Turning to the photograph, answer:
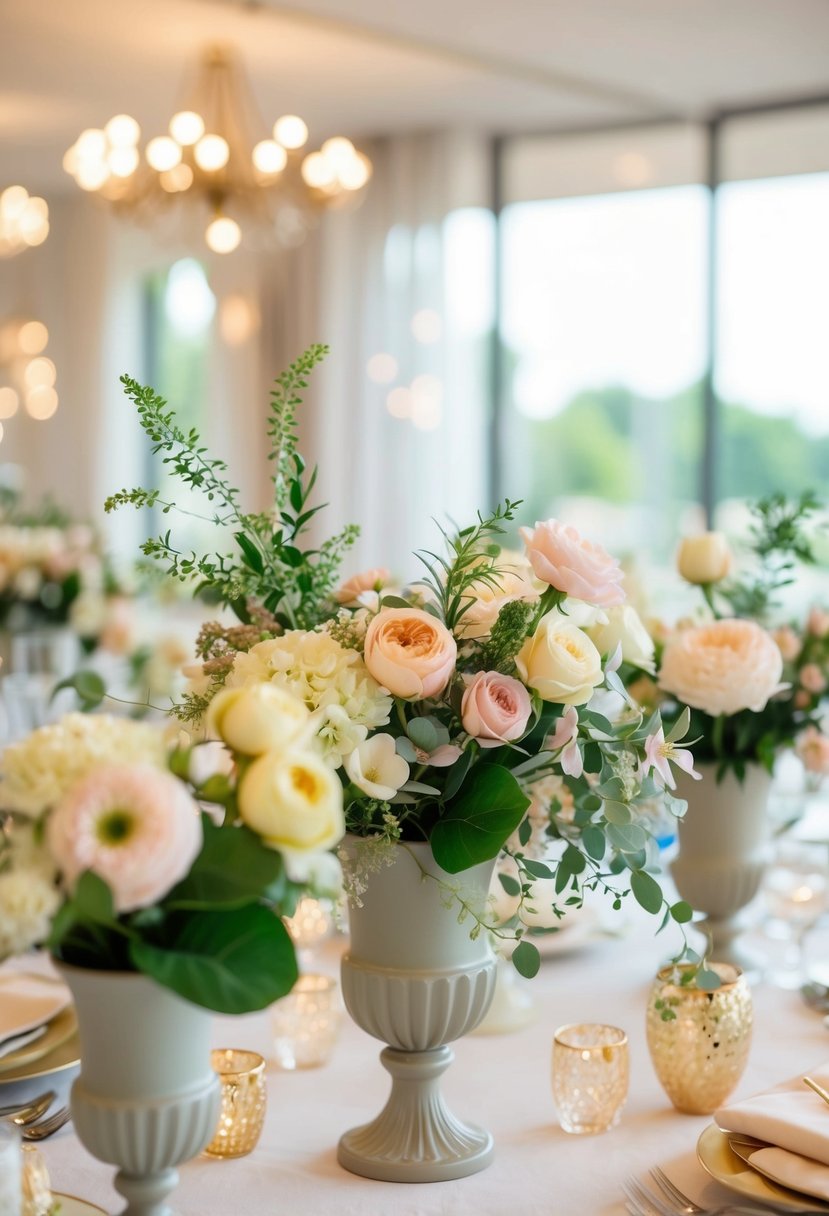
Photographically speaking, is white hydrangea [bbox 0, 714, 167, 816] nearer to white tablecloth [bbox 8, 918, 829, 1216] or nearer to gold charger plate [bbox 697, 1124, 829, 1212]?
white tablecloth [bbox 8, 918, 829, 1216]

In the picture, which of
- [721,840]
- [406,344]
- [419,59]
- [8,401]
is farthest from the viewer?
[8,401]

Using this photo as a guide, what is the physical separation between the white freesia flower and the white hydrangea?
19 cm

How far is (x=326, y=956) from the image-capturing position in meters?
1.64

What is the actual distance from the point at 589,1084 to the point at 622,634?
38cm

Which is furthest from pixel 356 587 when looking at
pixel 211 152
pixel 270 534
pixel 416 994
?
pixel 211 152

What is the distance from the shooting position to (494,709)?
3.28 feet

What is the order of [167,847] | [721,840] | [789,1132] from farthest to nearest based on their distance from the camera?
[721,840]
[789,1132]
[167,847]

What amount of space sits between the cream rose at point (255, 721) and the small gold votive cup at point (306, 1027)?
21.7 inches

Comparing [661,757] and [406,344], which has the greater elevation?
[406,344]

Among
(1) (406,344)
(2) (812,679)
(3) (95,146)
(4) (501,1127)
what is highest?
(3) (95,146)

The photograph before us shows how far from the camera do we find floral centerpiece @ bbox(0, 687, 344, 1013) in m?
0.76

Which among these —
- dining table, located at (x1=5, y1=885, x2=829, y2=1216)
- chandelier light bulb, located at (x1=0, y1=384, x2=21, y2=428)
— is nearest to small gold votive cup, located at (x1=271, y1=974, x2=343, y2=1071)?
dining table, located at (x1=5, y1=885, x2=829, y2=1216)

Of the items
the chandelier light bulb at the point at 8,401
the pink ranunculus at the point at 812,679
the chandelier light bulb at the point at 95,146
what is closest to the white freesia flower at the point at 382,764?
the pink ranunculus at the point at 812,679

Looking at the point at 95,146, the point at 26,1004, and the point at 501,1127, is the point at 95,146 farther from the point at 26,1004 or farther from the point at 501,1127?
the point at 501,1127
